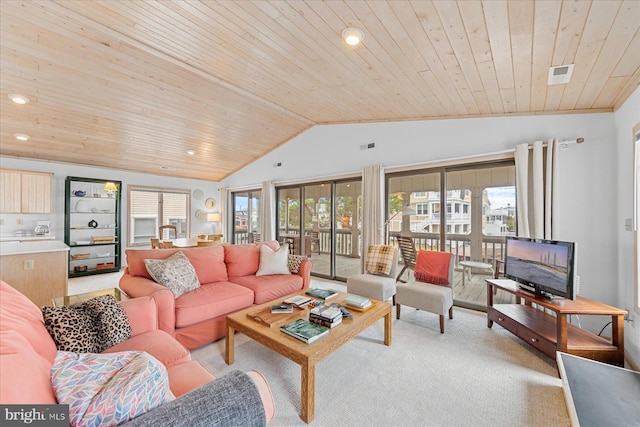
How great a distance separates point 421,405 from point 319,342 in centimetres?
82

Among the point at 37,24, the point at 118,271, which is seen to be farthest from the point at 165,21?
the point at 118,271

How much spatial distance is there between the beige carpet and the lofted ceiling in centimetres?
254

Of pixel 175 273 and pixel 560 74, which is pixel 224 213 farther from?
pixel 560 74

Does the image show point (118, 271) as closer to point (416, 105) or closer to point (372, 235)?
point (372, 235)

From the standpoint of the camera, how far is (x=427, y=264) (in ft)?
11.3

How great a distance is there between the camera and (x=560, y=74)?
7.46 ft

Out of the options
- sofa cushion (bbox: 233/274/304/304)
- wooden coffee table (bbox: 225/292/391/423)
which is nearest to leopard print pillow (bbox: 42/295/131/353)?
wooden coffee table (bbox: 225/292/391/423)

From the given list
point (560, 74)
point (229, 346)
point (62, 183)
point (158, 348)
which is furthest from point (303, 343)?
point (62, 183)

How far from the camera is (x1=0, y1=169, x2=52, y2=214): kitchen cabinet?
462 cm

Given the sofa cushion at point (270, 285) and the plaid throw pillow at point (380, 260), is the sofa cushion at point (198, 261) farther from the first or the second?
the plaid throw pillow at point (380, 260)

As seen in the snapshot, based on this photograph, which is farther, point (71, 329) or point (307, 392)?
point (307, 392)

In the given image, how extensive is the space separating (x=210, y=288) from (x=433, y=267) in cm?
269

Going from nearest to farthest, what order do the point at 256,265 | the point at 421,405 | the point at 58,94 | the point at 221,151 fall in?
the point at 421,405 < the point at 58,94 < the point at 256,265 < the point at 221,151

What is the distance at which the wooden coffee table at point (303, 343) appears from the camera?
1.71 m
